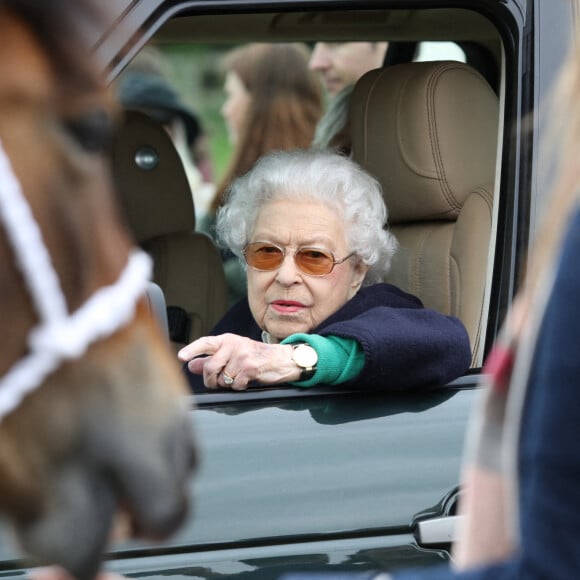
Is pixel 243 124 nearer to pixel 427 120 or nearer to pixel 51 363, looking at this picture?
pixel 427 120

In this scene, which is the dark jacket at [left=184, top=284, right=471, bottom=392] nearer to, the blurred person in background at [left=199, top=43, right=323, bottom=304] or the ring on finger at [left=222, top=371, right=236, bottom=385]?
the ring on finger at [left=222, top=371, right=236, bottom=385]

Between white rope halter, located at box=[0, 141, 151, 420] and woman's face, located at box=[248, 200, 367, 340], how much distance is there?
5.29 feet

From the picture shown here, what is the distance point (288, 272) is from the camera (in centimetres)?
270

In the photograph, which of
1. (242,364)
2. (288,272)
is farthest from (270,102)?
(242,364)

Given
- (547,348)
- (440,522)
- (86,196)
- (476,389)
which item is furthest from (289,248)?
(547,348)

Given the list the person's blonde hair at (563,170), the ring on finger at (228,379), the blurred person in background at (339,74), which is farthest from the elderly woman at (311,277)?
the person's blonde hair at (563,170)

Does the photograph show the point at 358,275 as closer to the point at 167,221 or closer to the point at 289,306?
the point at 289,306

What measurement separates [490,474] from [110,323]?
346mm

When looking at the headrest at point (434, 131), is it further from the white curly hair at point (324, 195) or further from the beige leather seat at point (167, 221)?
the beige leather seat at point (167, 221)

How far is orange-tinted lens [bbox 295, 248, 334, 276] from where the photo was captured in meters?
2.69

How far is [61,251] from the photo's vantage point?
1.05 meters

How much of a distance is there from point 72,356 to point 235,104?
158 inches

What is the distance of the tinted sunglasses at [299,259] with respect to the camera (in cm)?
269

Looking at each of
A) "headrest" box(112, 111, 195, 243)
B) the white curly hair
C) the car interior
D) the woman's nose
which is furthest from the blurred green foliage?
the woman's nose
